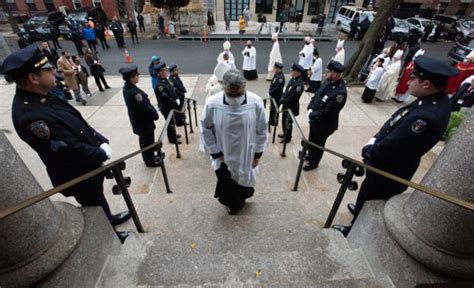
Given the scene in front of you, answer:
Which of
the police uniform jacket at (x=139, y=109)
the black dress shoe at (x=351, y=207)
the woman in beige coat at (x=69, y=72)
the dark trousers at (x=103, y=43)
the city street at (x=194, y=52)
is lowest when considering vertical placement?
the city street at (x=194, y=52)

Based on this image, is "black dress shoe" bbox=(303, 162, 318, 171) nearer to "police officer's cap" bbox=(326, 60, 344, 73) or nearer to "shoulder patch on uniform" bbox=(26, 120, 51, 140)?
"police officer's cap" bbox=(326, 60, 344, 73)

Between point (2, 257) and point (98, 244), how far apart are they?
0.61 metres

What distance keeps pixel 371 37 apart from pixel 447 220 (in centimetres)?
874

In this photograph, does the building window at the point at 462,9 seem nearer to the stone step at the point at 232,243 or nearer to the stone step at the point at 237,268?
the stone step at the point at 232,243

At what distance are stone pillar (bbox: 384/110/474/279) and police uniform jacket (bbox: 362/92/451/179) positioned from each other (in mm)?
529

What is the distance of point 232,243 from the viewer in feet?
8.02

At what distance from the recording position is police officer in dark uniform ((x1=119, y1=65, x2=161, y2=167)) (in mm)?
3715

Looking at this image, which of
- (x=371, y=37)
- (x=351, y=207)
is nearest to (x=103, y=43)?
(x=371, y=37)

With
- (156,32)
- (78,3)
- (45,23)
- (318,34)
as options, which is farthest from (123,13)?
(318,34)

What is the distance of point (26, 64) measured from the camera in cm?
192

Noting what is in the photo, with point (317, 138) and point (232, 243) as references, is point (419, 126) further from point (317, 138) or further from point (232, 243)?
point (317, 138)

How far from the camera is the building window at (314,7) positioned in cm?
2361

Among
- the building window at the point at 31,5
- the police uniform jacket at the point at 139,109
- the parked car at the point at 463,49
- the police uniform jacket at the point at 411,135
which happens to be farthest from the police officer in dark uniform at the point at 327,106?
the building window at the point at 31,5

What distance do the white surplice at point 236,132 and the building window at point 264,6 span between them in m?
24.7
